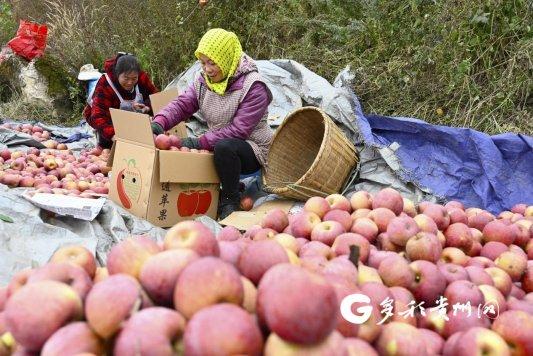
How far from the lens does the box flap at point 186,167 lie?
11.5ft

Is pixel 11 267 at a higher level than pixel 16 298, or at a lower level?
lower

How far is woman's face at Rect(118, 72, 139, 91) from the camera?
4.98 m

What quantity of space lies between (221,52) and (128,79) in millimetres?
1445

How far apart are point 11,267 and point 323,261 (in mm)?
1654

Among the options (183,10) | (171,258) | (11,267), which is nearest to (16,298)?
(171,258)

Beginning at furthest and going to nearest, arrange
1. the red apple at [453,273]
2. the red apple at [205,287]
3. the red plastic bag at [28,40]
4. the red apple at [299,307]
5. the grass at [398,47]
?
the red plastic bag at [28,40], the grass at [398,47], the red apple at [453,273], the red apple at [205,287], the red apple at [299,307]

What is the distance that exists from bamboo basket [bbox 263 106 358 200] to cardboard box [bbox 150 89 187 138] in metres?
1.05

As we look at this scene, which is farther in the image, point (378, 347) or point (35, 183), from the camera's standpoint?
point (35, 183)

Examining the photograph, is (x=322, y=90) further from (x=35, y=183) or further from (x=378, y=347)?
(x=378, y=347)

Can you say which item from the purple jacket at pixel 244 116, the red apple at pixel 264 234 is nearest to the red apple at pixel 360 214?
the red apple at pixel 264 234

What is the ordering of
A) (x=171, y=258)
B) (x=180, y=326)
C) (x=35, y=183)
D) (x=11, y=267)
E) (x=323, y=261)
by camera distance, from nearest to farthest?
(x=180, y=326) → (x=171, y=258) → (x=323, y=261) → (x=11, y=267) → (x=35, y=183)

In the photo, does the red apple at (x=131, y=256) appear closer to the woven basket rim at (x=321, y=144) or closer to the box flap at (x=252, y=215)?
the box flap at (x=252, y=215)

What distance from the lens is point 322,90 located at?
185 inches

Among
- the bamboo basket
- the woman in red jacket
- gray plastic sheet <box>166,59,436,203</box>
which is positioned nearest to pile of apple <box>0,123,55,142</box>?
the woman in red jacket
